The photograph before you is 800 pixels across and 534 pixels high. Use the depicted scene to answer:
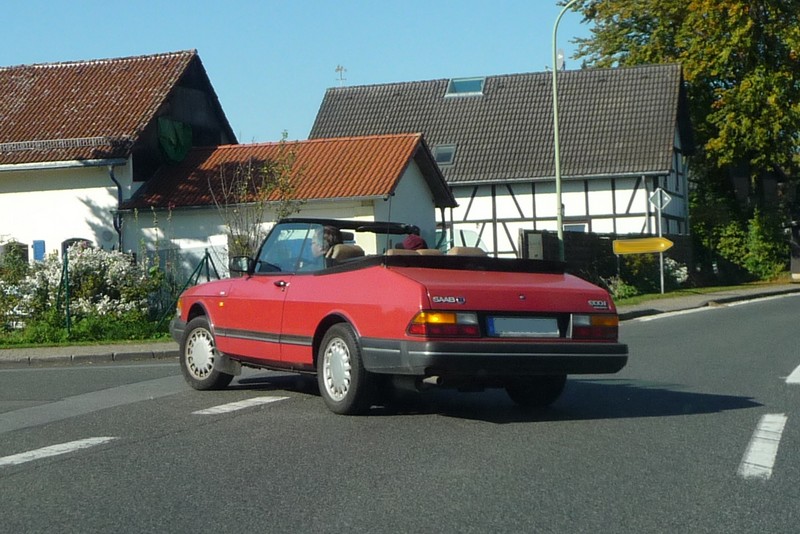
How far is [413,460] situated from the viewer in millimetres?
7609

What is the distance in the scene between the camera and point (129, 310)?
22734mm

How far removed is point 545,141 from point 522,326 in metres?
38.5

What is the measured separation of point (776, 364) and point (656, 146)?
32.1m

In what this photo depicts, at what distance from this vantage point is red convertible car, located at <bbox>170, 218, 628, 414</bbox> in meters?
8.84

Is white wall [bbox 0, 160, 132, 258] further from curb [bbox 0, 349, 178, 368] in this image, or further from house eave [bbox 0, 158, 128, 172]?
curb [bbox 0, 349, 178, 368]

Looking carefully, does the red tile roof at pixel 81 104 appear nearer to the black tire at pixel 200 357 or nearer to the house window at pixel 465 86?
the house window at pixel 465 86

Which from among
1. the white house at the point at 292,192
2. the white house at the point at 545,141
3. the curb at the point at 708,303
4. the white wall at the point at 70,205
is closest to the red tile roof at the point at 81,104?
the white wall at the point at 70,205

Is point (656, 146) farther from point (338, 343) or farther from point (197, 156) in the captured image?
point (338, 343)

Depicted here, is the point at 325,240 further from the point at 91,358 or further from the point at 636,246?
the point at 636,246

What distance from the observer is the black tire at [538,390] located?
10.1m

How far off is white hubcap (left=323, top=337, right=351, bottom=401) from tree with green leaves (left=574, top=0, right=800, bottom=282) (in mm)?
39080

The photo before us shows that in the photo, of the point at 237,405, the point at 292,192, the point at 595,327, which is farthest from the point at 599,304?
the point at 292,192

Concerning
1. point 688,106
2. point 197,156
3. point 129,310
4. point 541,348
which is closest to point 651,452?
point 541,348

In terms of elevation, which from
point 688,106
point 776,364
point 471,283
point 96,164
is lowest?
point 776,364
